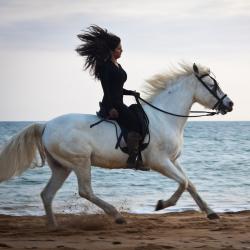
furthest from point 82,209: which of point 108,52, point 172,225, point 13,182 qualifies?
point 13,182

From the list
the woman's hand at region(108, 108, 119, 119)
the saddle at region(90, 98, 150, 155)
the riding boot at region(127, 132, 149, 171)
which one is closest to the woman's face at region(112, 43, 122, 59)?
the saddle at region(90, 98, 150, 155)

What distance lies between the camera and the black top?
8727 millimetres

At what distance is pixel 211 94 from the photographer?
9320mm

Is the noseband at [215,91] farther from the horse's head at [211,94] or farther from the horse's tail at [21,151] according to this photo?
the horse's tail at [21,151]

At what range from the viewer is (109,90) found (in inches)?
345

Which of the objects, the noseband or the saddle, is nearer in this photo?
the saddle

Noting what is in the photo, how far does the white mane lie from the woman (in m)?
0.77

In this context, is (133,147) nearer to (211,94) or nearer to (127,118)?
(127,118)

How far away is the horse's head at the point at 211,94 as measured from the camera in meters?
9.27

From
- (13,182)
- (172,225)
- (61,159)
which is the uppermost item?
(61,159)

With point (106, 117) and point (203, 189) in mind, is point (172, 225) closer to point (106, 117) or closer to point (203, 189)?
point (106, 117)

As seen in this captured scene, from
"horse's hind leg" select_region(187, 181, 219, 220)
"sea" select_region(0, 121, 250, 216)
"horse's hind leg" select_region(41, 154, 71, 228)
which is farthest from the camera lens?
"sea" select_region(0, 121, 250, 216)

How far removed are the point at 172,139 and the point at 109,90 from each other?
1195 mm

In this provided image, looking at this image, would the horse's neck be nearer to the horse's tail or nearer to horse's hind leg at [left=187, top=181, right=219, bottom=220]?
horse's hind leg at [left=187, top=181, right=219, bottom=220]
